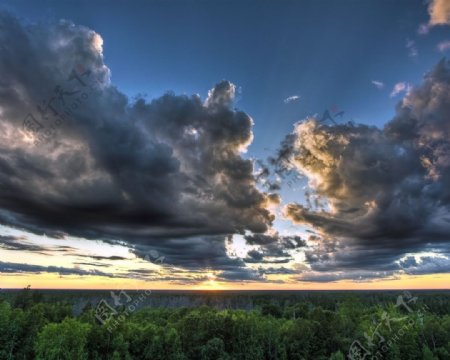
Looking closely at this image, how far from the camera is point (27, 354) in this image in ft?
225

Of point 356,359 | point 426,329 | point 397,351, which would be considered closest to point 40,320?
point 356,359

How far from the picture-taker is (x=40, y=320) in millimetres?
75062

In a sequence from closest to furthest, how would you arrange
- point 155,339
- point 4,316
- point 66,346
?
point 66,346
point 4,316
point 155,339

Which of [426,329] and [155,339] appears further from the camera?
[426,329]

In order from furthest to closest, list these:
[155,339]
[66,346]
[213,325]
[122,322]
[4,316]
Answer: [213,325], [122,322], [155,339], [4,316], [66,346]

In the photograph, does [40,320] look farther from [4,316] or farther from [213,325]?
[213,325]

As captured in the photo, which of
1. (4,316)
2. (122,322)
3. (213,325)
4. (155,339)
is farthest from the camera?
(213,325)

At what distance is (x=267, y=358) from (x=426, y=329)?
39.9m

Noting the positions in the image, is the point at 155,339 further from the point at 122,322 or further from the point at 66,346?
the point at 66,346

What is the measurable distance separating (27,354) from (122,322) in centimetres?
1875

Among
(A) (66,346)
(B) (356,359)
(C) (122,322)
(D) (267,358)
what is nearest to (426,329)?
(B) (356,359)

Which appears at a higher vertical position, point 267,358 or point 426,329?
point 426,329

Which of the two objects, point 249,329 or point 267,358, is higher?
point 249,329

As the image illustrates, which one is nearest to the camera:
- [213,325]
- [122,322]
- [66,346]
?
[66,346]
